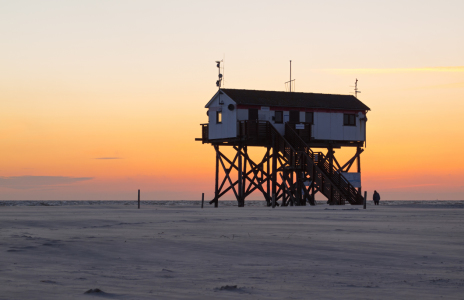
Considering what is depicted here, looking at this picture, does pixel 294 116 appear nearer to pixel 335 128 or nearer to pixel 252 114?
pixel 252 114

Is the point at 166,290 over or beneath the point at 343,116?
beneath

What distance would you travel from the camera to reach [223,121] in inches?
2042

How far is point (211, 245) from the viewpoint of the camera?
15.2 m

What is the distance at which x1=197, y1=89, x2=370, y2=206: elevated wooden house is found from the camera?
49062 mm

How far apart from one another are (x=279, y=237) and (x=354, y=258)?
464 cm

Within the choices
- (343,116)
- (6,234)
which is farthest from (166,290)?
(343,116)

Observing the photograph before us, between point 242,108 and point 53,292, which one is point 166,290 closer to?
point 53,292

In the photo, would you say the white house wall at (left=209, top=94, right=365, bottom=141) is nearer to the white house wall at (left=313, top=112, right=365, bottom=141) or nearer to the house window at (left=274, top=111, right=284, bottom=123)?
the white house wall at (left=313, top=112, right=365, bottom=141)

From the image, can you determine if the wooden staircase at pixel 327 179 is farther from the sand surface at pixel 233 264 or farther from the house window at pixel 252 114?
the sand surface at pixel 233 264

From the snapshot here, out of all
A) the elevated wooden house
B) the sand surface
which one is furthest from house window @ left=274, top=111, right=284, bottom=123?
the sand surface

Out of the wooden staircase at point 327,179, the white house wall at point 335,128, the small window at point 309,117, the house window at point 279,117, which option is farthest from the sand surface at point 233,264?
the white house wall at point 335,128

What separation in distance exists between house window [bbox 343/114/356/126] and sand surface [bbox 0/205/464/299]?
115 feet

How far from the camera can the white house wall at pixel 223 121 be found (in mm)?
50594

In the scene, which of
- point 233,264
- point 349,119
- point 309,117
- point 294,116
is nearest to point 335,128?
point 349,119
